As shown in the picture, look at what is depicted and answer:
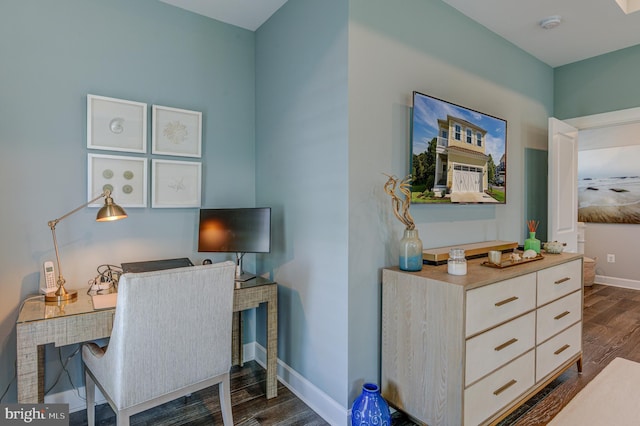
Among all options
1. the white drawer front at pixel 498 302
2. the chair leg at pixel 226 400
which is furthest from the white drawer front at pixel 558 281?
the chair leg at pixel 226 400

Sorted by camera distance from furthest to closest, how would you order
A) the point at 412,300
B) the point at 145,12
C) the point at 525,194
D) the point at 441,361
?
1. the point at 525,194
2. the point at 145,12
3. the point at 412,300
4. the point at 441,361

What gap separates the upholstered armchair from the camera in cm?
148

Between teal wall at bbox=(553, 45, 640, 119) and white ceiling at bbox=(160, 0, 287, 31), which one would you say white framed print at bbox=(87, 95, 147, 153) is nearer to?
white ceiling at bbox=(160, 0, 287, 31)

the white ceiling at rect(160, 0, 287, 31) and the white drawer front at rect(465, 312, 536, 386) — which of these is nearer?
the white drawer front at rect(465, 312, 536, 386)

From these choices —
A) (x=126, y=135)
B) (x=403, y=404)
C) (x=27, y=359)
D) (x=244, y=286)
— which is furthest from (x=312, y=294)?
(x=126, y=135)

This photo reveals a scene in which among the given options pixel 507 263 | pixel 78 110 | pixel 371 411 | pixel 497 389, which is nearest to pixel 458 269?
pixel 507 263

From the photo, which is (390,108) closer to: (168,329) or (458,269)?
(458,269)

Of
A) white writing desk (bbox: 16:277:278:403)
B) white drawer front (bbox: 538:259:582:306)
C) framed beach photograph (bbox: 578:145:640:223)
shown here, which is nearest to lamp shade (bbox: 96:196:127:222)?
white writing desk (bbox: 16:277:278:403)

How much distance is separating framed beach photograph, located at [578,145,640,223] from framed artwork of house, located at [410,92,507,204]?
3.68m

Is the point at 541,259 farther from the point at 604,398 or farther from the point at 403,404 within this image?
the point at 403,404

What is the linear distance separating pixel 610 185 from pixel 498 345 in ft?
16.0

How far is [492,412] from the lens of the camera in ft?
5.99

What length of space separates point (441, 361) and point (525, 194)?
2203mm

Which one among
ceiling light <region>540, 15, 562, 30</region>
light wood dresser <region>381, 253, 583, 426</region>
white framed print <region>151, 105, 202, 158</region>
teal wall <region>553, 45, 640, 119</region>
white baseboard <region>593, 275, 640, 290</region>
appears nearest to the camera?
light wood dresser <region>381, 253, 583, 426</region>
